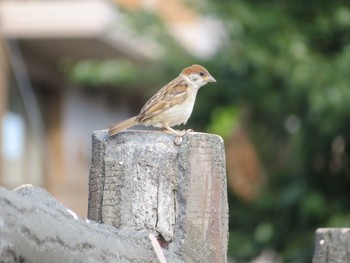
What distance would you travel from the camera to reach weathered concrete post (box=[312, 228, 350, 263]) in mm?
4523

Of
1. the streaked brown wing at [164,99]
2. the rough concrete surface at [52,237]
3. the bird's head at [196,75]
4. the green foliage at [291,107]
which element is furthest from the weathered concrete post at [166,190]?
the green foliage at [291,107]

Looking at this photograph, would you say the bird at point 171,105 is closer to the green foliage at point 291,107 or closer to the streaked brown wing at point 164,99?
the streaked brown wing at point 164,99

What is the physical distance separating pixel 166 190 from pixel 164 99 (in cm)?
153

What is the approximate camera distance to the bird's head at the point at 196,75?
5.28 m

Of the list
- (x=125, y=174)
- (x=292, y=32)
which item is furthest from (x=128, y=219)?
(x=292, y=32)

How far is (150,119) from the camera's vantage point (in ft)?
15.5

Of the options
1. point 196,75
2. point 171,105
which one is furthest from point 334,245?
point 196,75

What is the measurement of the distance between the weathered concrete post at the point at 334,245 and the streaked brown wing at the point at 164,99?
31.6 inches

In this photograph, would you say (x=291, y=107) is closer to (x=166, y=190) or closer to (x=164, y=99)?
(x=164, y=99)

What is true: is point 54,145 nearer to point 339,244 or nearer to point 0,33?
point 0,33

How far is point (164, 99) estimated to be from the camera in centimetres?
488

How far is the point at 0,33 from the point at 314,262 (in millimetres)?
14905

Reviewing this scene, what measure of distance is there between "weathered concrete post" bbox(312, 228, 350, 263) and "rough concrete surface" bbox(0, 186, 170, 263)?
1.53 m

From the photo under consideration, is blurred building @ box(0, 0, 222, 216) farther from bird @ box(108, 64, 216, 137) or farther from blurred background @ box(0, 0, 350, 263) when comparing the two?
bird @ box(108, 64, 216, 137)
